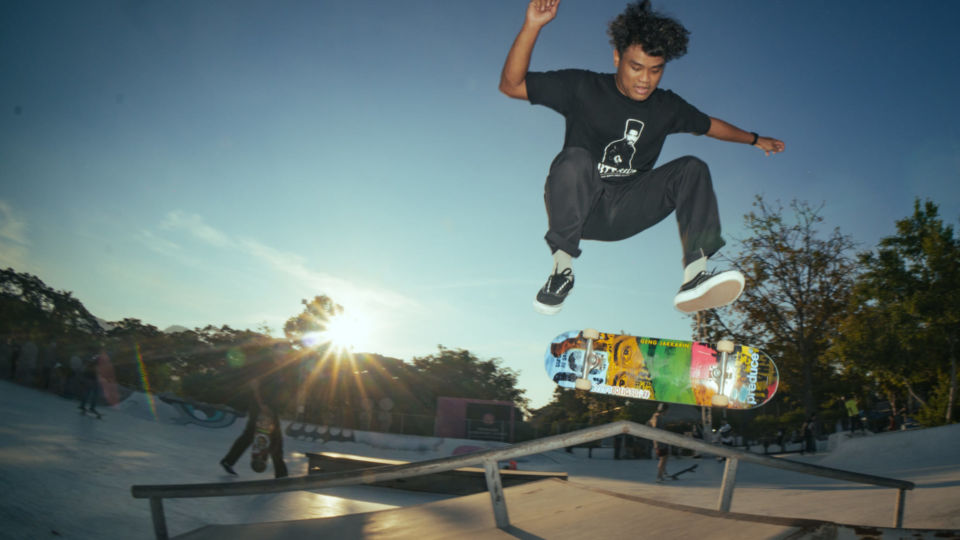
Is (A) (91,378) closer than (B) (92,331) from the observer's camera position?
Yes

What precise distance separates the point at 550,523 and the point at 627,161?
6.56ft

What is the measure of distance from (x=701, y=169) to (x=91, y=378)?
17.5m

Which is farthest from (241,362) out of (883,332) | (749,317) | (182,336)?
(883,332)

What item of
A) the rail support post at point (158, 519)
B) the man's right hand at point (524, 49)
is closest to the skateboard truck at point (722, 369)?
the man's right hand at point (524, 49)

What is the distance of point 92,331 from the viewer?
44.6 m

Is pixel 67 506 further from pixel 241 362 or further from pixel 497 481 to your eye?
pixel 241 362

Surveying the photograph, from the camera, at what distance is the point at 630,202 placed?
2.89 meters

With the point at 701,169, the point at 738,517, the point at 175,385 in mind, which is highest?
the point at 701,169

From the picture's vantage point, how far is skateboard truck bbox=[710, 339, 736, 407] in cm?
287

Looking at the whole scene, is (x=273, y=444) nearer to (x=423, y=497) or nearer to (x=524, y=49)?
(x=423, y=497)

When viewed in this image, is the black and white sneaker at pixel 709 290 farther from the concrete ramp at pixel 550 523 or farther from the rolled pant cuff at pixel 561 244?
the concrete ramp at pixel 550 523

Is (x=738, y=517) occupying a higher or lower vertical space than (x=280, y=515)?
higher

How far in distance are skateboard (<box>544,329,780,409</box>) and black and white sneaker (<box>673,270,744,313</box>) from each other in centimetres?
48

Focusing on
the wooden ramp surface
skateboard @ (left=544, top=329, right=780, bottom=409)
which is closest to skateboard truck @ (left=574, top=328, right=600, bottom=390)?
skateboard @ (left=544, top=329, right=780, bottom=409)
